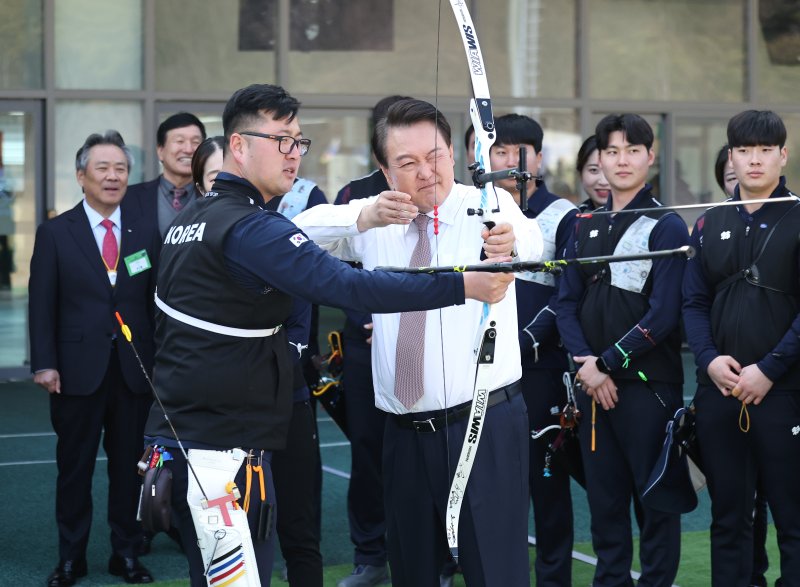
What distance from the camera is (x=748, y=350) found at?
3.84 meters

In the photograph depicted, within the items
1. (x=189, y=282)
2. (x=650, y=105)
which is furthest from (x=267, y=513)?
(x=650, y=105)

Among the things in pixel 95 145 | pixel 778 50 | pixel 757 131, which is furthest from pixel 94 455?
pixel 778 50

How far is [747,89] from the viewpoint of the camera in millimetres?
11367

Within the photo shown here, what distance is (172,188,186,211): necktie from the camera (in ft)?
16.4

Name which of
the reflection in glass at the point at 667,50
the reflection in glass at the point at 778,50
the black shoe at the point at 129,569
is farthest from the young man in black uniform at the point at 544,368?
the reflection in glass at the point at 778,50

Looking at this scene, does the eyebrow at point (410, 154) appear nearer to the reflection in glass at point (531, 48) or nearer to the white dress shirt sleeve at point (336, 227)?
the white dress shirt sleeve at point (336, 227)

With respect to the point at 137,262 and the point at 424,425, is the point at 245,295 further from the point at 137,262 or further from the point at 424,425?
the point at 137,262

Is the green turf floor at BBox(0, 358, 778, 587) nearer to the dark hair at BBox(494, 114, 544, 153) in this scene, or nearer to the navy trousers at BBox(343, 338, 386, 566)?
the navy trousers at BBox(343, 338, 386, 566)

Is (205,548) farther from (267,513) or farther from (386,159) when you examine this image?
(386,159)

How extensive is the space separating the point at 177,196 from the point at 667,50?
23.6 ft

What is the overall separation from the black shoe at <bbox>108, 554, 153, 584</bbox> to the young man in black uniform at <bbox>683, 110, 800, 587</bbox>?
6.75 feet

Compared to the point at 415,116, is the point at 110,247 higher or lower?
lower

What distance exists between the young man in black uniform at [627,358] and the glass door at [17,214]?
6523 millimetres

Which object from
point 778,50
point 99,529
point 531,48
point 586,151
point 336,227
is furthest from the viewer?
point 778,50
